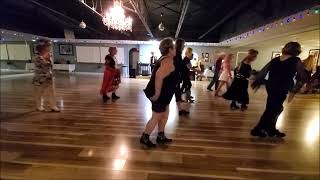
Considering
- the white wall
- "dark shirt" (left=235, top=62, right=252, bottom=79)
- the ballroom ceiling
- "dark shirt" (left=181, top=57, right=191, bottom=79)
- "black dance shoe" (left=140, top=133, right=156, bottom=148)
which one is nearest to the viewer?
"black dance shoe" (left=140, top=133, right=156, bottom=148)

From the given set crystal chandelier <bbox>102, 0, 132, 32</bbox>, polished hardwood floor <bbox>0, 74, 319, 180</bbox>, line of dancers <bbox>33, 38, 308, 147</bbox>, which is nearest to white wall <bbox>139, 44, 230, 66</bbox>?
crystal chandelier <bbox>102, 0, 132, 32</bbox>

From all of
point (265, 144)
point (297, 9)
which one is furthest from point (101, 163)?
point (297, 9)

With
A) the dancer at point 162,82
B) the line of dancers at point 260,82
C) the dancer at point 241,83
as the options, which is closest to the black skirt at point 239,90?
the dancer at point 241,83

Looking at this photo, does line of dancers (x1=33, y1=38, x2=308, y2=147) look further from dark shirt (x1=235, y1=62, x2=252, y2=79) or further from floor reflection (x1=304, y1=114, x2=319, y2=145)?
floor reflection (x1=304, y1=114, x2=319, y2=145)

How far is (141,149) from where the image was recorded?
2609 mm

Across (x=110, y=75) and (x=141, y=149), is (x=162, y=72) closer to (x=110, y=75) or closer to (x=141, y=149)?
(x=141, y=149)

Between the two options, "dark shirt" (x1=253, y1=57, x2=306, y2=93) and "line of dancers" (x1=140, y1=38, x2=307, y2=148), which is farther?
"dark shirt" (x1=253, y1=57, x2=306, y2=93)

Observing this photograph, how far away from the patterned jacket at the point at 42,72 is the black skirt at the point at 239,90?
3685 mm

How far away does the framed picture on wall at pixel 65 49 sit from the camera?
54.7 ft

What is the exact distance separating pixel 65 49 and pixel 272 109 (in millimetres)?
16582

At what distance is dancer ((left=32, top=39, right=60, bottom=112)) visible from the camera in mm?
4000

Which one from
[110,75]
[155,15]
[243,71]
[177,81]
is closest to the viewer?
[177,81]

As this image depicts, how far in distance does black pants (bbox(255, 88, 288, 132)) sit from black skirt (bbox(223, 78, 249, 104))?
162 centimetres

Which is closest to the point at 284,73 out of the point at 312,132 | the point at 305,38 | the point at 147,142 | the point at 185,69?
the point at 312,132
